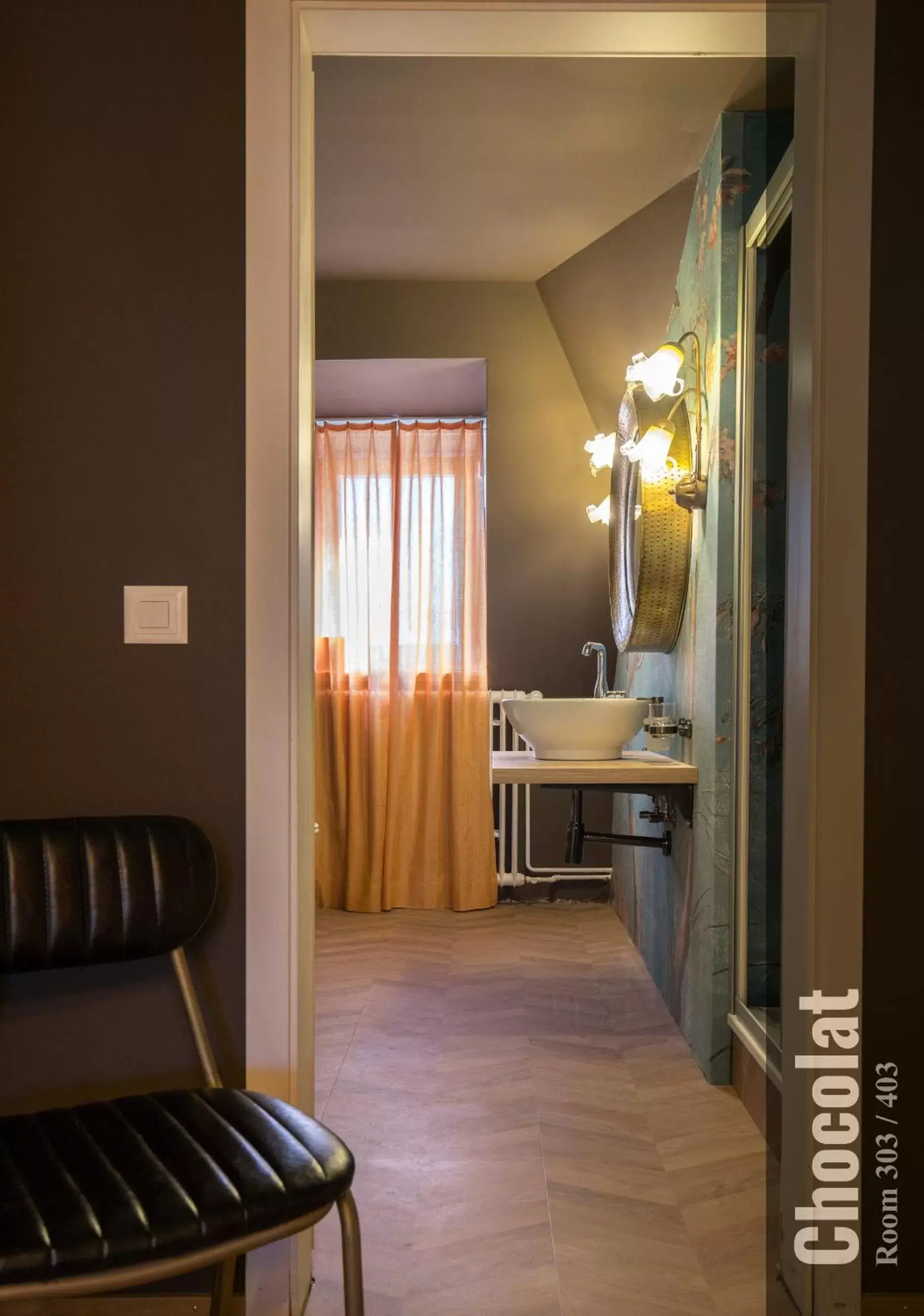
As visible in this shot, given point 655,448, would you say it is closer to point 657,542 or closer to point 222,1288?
point 657,542

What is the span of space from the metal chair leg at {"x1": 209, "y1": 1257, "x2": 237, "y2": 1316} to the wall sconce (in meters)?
2.09

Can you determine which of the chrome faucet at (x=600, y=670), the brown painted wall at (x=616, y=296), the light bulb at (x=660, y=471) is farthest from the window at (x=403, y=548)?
the light bulb at (x=660, y=471)

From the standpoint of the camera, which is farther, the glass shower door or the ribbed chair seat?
the glass shower door

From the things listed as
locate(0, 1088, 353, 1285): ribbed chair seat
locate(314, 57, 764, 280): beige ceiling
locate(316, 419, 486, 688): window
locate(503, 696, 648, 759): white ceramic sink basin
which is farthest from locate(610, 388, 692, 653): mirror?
locate(0, 1088, 353, 1285): ribbed chair seat

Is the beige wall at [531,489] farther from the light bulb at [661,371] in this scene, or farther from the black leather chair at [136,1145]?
the black leather chair at [136,1145]

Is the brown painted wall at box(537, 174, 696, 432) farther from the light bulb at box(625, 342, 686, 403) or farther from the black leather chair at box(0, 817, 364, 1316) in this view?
the black leather chair at box(0, 817, 364, 1316)

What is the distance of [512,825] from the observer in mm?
4816

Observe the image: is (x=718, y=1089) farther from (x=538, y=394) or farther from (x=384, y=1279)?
(x=538, y=394)

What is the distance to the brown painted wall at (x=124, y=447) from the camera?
1670mm

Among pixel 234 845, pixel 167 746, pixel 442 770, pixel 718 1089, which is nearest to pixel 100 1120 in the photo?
pixel 234 845

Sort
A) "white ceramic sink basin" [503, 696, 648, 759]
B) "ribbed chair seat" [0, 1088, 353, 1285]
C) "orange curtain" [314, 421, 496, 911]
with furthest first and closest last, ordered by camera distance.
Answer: "orange curtain" [314, 421, 496, 911], "white ceramic sink basin" [503, 696, 648, 759], "ribbed chair seat" [0, 1088, 353, 1285]

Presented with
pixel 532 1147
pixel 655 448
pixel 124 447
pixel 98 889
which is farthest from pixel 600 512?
pixel 98 889

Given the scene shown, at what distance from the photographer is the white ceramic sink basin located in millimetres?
2967

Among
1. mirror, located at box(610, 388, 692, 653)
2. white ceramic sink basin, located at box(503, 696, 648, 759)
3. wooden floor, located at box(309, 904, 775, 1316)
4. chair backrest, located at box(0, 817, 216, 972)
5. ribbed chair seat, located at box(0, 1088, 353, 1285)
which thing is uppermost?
mirror, located at box(610, 388, 692, 653)
